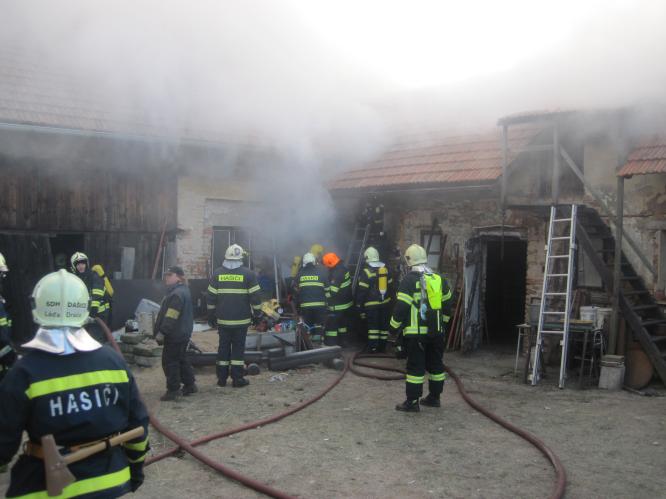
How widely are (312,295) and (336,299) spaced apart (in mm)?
660

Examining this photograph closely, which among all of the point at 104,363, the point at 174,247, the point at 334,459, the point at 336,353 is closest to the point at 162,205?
the point at 174,247

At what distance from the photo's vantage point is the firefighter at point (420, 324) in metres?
6.96

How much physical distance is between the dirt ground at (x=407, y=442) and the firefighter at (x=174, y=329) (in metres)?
0.32

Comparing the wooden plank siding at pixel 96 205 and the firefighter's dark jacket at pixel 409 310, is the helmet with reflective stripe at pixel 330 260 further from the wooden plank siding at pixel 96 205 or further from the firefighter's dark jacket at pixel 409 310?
the firefighter's dark jacket at pixel 409 310

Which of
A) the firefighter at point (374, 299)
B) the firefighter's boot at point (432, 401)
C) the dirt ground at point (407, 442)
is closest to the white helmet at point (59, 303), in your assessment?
the dirt ground at point (407, 442)

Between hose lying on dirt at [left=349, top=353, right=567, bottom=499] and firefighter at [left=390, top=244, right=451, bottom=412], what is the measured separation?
0.58 metres

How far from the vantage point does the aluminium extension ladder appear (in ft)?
27.3

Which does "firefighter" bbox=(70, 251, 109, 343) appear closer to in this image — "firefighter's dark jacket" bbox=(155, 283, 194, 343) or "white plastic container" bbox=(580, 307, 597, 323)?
"firefighter's dark jacket" bbox=(155, 283, 194, 343)

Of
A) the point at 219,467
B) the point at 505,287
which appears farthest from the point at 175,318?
the point at 505,287

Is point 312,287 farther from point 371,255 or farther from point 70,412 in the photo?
point 70,412

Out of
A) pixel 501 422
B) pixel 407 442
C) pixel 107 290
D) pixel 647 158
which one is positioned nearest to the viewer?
pixel 407 442

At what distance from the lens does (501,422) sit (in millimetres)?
6453

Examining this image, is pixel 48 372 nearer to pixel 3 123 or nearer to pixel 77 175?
pixel 3 123

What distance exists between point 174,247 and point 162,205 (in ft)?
2.63
